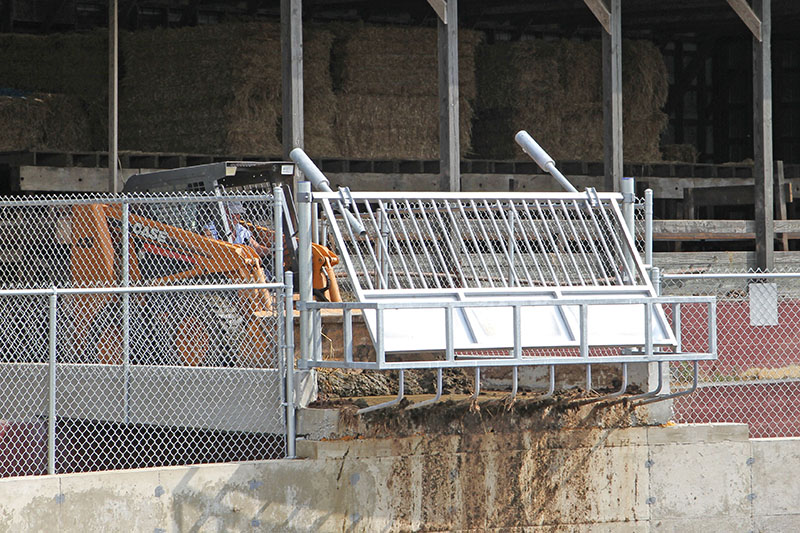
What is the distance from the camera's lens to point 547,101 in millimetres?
17859

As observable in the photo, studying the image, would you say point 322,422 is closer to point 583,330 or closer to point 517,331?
point 517,331

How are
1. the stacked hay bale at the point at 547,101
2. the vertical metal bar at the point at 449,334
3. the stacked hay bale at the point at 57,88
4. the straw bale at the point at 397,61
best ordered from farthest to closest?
the stacked hay bale at the point at 547,101 < the straw bale at the point at 397,61 < the stacked hay bale at the point at 57,88 < the vertical metal bar at the point at 449,334

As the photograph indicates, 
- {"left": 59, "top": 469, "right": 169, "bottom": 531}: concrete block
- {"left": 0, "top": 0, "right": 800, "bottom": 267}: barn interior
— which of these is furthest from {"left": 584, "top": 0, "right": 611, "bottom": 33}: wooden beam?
{"left": 59, "top": 469, "right": 169, "bottom": 531}: concrete block

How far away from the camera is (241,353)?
8859 mm

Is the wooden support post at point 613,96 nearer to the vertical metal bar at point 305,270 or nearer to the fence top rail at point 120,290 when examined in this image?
the vertical metal bar at point 305,270

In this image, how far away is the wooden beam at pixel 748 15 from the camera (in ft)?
42.4

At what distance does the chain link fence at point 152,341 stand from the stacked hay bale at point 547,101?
291 inches

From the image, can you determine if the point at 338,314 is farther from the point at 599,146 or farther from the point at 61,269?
the point at 599,146

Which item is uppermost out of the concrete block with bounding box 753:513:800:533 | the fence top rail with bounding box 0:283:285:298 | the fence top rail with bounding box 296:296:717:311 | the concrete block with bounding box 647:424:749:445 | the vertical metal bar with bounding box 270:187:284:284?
the vertical metal bar with bounding box 270:187:284:284

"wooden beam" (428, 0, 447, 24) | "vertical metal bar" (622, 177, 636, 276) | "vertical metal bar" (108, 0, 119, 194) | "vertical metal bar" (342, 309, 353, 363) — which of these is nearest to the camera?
"vertical metal bar" (342, 309, 353, 363)

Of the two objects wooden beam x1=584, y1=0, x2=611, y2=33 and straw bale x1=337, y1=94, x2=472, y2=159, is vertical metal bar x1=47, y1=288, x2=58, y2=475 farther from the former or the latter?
straw bale x1=337, y1=94, x2=472, y2=159

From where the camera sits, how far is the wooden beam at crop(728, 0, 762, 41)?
12.9 m

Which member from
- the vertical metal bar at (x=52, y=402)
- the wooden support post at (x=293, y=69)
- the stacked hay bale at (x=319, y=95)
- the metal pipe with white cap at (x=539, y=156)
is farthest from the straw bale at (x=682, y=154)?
the vertical metal bar at (x=52, y=402)

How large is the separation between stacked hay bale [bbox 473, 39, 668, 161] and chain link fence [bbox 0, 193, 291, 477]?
7396mm
